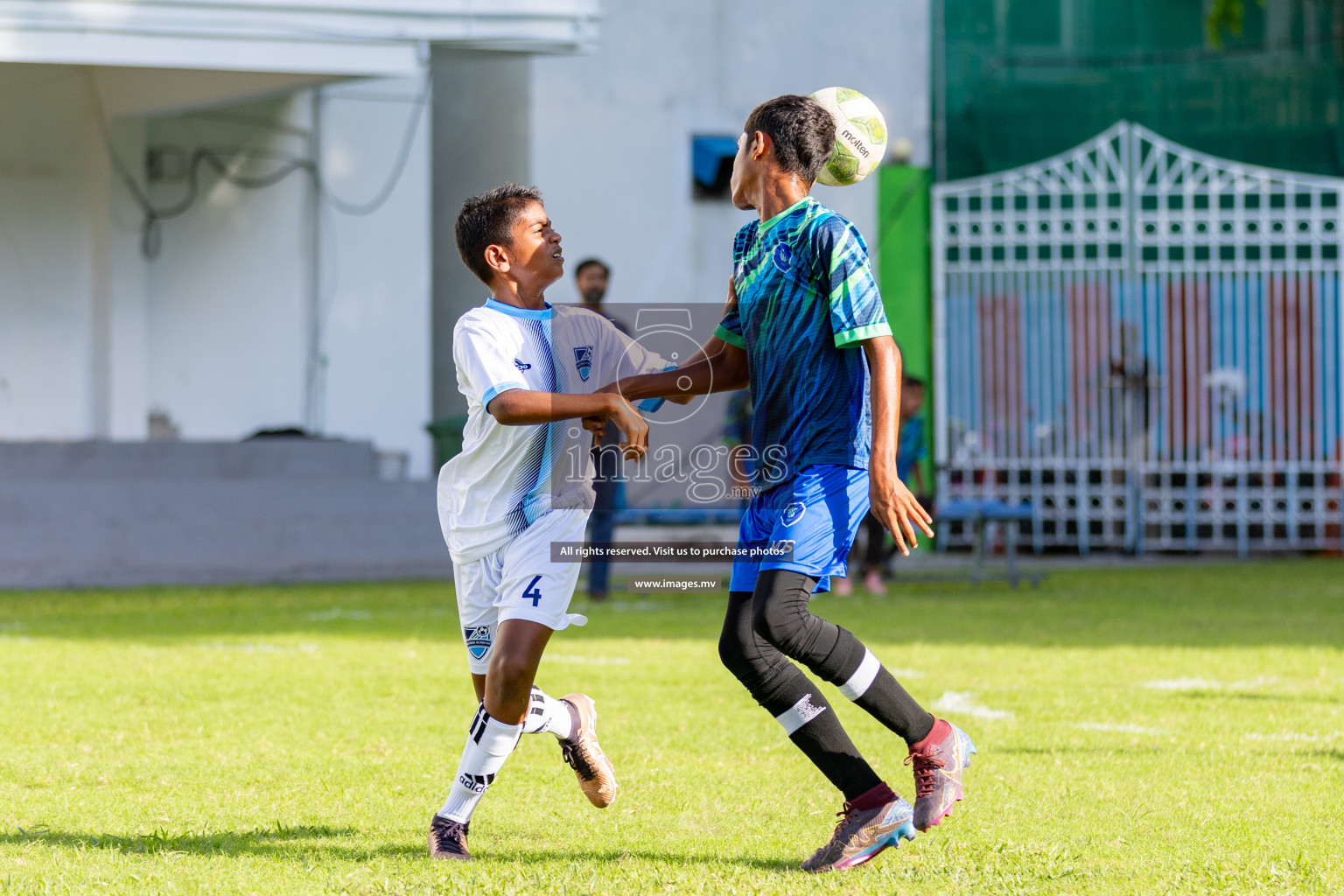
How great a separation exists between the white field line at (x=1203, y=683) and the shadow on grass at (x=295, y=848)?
3.50 meters

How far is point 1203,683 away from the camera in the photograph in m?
6.87

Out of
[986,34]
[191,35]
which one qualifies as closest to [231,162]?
[191,35]

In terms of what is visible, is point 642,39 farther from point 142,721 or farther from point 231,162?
point 142,721

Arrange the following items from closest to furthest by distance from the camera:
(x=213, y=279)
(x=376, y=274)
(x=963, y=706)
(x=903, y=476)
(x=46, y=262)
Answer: (x=963, y=706) < (x=903, y=476) < (x=46, y=262) < (x=213, y=279) < (x=376, y=274)

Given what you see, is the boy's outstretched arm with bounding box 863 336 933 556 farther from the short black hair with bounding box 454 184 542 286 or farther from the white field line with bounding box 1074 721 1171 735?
the white field line with bounding box 1074 721 1171 735

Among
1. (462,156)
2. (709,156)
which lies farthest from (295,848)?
(462,156)

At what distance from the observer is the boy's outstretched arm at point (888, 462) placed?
3.57m

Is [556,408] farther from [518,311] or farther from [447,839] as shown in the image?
[447,839]

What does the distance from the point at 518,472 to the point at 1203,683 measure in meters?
4.08

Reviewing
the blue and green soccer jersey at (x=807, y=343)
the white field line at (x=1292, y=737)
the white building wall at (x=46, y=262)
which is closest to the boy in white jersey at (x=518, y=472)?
the blue and green soccer jersey at (x=807, y=343)

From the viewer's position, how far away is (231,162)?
44.1ft

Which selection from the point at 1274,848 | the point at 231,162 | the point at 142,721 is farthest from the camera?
the point at 231,162

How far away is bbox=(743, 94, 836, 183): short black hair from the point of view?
3896 mm

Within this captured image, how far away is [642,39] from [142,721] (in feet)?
35.9
